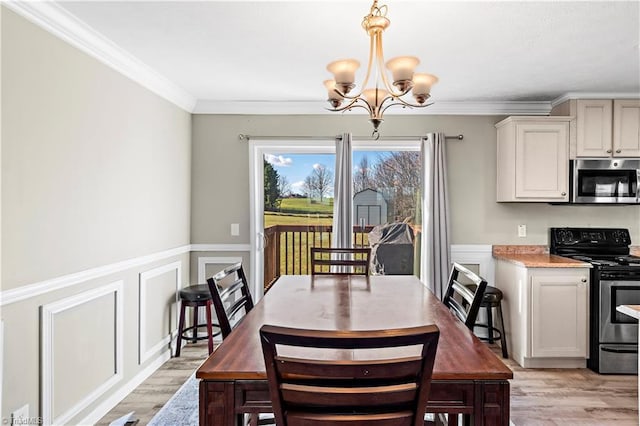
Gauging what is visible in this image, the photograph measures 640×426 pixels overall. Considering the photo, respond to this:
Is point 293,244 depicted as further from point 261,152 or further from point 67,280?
point 67,280

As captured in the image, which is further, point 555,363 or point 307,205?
point 307,205

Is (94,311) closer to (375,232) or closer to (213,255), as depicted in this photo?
(213,255)

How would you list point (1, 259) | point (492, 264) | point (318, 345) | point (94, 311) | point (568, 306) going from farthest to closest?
point (492, 264)
point (568, 306)
point (94, 311)
point (1, 259)
point (318, 345)

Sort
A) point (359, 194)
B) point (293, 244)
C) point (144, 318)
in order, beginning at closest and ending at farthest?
1. point (144, 318)
2. point (359, 194)
3. point (293, 244)

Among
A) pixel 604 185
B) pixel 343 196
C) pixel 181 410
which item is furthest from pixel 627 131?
pixel 181 410

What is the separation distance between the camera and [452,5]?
6.84ft

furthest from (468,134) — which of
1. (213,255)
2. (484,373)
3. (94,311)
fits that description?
(94,311)

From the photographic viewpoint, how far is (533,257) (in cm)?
380

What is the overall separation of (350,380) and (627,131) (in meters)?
3.90

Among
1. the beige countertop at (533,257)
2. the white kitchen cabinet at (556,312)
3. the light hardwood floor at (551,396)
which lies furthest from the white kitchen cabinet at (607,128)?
the light hardwood floor at (551,396)

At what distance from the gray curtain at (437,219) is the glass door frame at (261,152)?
6.5 inches

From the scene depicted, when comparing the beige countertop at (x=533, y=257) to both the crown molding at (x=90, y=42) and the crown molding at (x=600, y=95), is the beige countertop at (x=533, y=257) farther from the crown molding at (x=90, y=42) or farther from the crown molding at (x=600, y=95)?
the crown molding at (x=90, y=42)

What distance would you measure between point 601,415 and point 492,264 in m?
1.65

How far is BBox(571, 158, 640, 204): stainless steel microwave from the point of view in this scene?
3.71 metres
